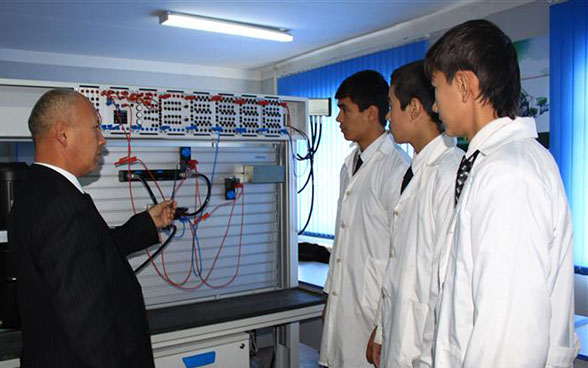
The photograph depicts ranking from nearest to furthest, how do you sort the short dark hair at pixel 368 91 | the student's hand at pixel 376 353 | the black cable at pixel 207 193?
the student's hand at pixel 376 353
the short dark hair at pixel 368 91
the black cable at pixel 207 193

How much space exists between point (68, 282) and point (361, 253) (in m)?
1.10

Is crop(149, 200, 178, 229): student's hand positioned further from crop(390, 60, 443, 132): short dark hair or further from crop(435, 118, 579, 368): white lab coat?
crop(435, 118, 579, 368): white lab coat

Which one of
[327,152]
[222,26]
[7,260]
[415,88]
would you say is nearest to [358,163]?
[415,88]

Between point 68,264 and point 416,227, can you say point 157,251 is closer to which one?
point 68,264

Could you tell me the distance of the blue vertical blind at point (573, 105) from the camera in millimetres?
3631

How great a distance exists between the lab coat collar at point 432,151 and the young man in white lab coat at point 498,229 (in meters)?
0.43

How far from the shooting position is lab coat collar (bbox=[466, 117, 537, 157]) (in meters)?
1.05

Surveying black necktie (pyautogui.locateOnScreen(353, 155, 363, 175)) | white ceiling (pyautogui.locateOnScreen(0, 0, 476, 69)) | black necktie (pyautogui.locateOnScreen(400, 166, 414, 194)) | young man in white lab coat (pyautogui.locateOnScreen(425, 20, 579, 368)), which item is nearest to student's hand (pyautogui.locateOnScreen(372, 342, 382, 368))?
black necktie (pyautogui.locateOnScreen(400, 166, 414, 194))

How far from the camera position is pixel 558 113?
377 centimetres

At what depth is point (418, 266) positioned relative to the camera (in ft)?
4.77

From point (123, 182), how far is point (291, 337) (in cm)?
112

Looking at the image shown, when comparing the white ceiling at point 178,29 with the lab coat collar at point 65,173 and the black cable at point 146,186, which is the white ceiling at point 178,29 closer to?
the black cable at point 146,186

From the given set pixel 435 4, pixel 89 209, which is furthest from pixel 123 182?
pixel 435 4

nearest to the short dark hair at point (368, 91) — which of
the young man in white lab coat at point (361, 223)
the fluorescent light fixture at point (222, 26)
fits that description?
the young man in white lab coat at point (361, 223)
